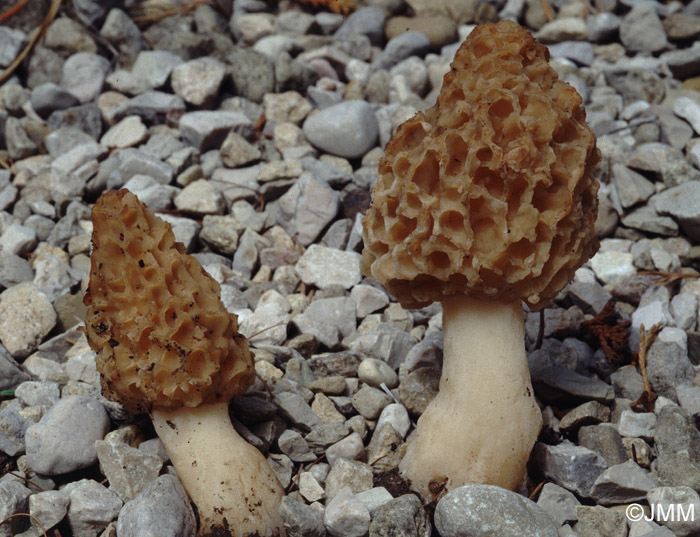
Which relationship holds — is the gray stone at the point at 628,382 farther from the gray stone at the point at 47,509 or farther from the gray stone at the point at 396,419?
the gray stone at the point at 47,509

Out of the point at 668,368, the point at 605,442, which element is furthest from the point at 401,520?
the point at 668,368

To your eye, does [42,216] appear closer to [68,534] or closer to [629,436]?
[68,534]

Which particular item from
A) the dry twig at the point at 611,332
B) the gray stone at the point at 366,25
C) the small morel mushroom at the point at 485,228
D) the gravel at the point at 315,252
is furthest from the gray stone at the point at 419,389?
the gray stone at the point at 366,25

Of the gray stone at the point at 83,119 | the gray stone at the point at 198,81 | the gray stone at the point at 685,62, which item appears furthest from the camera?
the gray stone at the point at 685,62

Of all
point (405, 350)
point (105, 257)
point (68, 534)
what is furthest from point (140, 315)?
point (405, 350)

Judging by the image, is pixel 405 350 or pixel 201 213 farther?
pixel 201 213

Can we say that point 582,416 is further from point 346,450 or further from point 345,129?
point 345,129

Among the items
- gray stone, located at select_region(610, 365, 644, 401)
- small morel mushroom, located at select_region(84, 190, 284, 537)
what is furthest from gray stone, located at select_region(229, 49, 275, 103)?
gray stone, located at select_region(610, 365, 644, 401)
